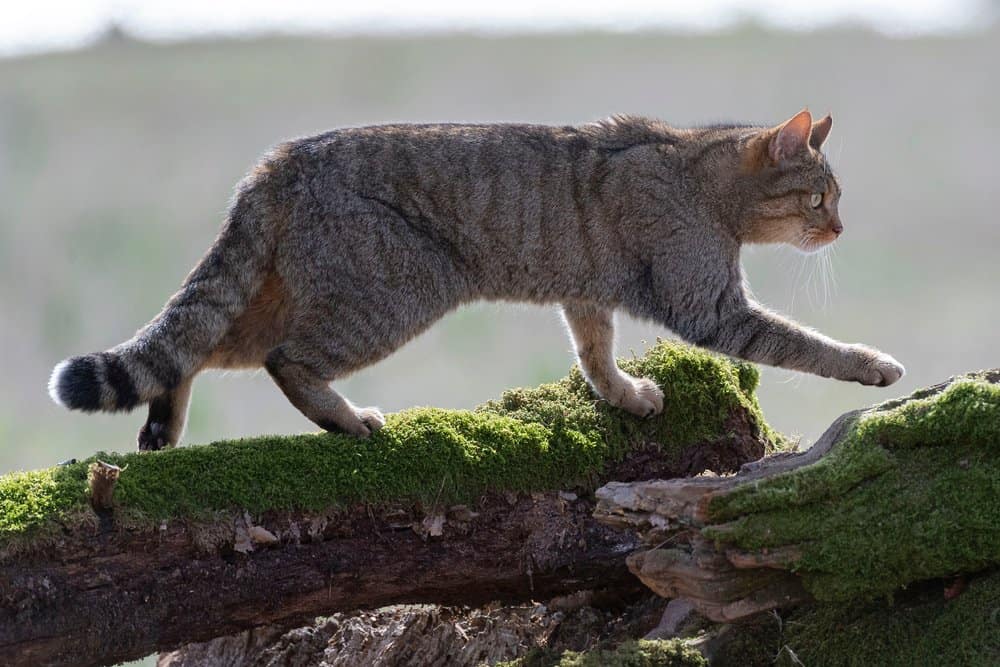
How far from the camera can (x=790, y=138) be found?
5.61 m

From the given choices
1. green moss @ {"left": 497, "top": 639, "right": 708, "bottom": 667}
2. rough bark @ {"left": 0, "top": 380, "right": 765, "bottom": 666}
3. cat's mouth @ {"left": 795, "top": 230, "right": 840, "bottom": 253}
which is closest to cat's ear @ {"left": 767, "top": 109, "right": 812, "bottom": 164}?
cat's mouth @ {"left": 795, "top": 230, "right": 840, "bottom": 253}

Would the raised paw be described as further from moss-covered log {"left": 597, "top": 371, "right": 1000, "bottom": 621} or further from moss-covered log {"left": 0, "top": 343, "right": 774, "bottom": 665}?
moss-covered log {"left": 597, "top": 371, "right": 1000, "bottom": 621}

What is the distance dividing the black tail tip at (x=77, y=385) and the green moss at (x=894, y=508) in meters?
2.55

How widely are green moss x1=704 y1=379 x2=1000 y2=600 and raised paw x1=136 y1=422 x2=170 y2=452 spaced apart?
2.81 metres

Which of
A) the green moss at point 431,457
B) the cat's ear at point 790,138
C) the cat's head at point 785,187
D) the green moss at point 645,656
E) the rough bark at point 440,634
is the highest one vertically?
the cat's ear at point 790,138

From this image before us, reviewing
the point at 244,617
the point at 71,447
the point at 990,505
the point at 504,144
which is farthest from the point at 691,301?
the point at 71,447

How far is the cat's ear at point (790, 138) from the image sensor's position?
5.51 m

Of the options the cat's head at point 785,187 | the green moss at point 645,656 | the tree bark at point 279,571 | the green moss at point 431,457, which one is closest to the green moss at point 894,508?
the green moss at point 645,656

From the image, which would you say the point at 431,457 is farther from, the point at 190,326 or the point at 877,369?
the point at 877,369

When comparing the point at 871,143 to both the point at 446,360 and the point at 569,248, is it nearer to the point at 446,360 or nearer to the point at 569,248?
the point at 446,360

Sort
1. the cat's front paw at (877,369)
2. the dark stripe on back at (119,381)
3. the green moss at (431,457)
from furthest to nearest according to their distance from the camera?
1. the cat's front paw at (877,369)
2. the dark stripe on back at (119,381)
3. the green moss at (431,457)

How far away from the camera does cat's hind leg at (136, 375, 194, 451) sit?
17.0ft

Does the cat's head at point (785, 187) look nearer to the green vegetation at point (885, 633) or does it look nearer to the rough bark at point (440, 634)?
the rough bark at point (440, 634)

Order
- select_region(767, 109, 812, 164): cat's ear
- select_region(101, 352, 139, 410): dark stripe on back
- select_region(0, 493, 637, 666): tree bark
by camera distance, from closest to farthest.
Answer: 1. select_region(0, 493, 637, 666): tree bark
2. select_region(101, 352, 139, 410): dark stripe on back
3. select_region(767, 109, 812, 164): cat's ear
